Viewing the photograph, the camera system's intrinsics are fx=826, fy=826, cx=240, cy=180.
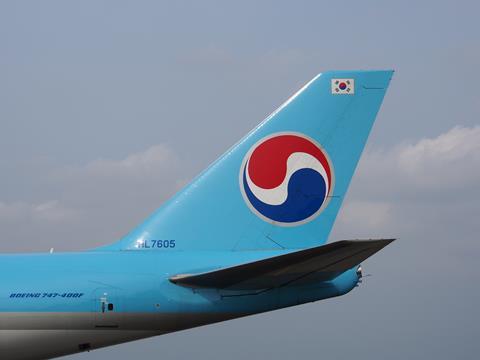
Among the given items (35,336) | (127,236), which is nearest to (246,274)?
(127,236)

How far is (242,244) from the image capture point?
20.0 m

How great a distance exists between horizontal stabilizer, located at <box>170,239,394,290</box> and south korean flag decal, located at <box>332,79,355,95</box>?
4.83 metres

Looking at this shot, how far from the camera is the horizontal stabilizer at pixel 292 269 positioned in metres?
16.2

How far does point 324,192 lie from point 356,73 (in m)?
3.14

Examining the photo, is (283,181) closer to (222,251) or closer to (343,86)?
(222,251)

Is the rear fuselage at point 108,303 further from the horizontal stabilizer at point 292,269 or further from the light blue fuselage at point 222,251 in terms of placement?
the horizontal stabilizer at point 292,269

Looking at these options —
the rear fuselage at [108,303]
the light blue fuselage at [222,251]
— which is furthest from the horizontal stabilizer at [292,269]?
the rear fuselage at [108,303]

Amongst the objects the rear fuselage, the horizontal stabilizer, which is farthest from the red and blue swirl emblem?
the horizontal stabilizer

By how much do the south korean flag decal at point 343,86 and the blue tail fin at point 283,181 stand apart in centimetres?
3

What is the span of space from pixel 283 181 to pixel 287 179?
0.37 feet

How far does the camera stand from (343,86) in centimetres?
2072

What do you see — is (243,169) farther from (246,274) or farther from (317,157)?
(246,274)

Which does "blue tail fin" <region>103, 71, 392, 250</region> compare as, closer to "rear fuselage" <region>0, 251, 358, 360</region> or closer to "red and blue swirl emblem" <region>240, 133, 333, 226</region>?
"red and blue swirl emblem" <region>240, 133, 333, 226</region>

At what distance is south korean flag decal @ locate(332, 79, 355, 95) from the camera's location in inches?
814
